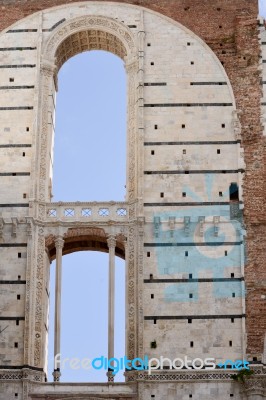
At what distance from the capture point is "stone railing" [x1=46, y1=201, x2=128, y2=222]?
2077cm

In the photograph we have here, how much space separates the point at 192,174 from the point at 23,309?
4.19 meters

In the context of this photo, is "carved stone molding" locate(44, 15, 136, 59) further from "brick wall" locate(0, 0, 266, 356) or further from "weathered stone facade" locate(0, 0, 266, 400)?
"brick wall" locate(0, 0, 266, 356)

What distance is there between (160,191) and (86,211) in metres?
1.48

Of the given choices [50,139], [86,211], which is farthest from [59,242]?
[50,139]

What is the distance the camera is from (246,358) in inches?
770

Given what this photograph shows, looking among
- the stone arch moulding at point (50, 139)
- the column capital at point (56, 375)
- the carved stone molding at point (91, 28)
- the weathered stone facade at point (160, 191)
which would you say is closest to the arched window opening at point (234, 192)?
the weathered stone facade at point (160, 191)

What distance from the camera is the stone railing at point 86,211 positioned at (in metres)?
20.8

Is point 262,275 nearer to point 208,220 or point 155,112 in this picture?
point 208,220

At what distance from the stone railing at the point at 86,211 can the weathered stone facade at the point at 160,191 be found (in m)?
0.02

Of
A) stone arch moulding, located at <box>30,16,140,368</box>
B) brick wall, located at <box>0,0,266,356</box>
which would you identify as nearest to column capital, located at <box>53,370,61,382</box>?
stone arch moulding, located at <box>30,16,140,368</box>

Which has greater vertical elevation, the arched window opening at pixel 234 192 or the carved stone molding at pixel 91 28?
the carved stone molding at pixel 91 28

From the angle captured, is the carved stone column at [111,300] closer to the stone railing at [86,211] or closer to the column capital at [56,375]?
the stone railing at [86,211]

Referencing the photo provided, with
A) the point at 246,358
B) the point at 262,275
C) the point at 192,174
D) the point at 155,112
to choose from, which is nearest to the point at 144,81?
the point at 155,112

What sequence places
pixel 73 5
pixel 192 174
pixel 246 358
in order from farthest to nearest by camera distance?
pixel 73 5 < pixel 192 174 < pixel 246 358
